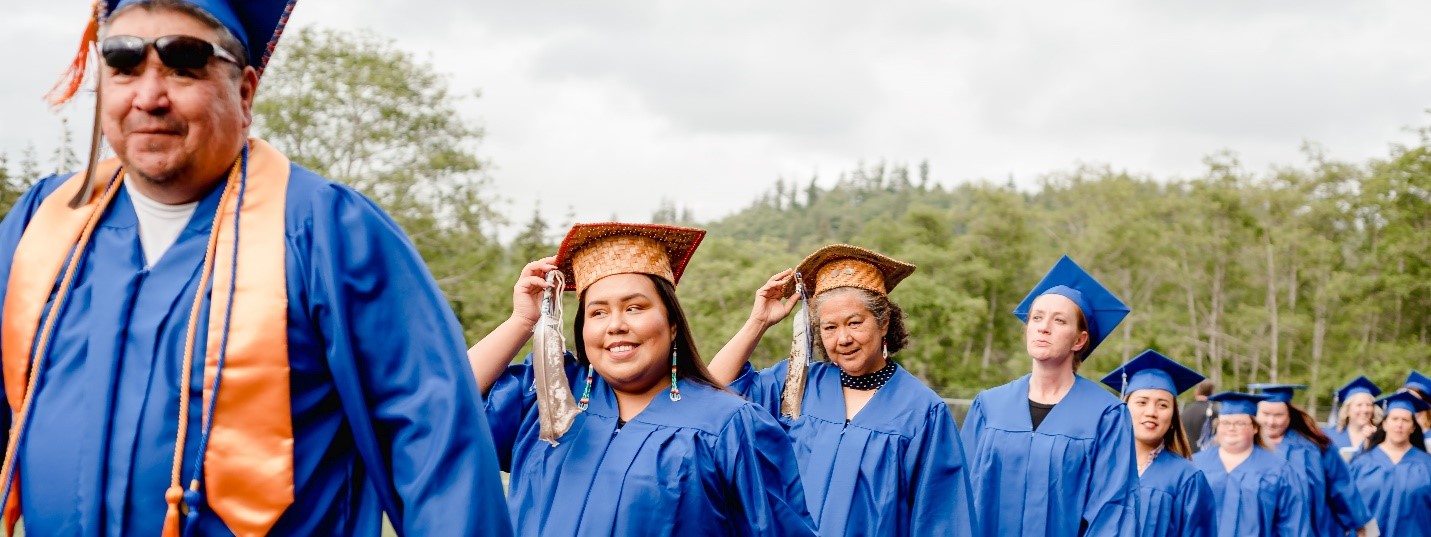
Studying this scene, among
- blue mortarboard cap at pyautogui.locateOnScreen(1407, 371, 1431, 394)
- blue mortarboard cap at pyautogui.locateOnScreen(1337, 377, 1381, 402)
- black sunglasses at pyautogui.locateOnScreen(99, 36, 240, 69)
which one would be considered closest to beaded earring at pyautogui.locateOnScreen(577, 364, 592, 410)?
black sunglasses at pyautogui.locateOnScreen(99, 36, 240, 69)

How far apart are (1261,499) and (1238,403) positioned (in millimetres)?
688

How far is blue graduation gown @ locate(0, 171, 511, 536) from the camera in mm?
2061

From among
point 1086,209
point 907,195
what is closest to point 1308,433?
point 1086,209

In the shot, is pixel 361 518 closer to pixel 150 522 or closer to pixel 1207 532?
pixel 150 522

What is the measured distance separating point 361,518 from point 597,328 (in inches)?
73.2

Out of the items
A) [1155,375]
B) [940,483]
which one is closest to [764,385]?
[940,483]

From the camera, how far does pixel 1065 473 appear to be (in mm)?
→ 6160

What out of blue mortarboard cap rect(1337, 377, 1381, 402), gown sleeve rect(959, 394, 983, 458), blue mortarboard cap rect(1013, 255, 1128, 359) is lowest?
gown sleeve rect(959, 394, 983, 458)

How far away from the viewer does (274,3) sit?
7.50 ft

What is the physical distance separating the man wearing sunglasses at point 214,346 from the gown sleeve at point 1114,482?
4473mm

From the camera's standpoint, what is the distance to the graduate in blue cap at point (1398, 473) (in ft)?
36.6

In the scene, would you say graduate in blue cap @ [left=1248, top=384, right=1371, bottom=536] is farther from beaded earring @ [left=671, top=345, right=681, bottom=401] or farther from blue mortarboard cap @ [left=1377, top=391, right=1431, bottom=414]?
beaded earring @ [left=671, top=345, right=681, bottom=401]

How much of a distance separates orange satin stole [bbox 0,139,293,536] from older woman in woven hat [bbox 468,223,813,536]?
179 centimetres

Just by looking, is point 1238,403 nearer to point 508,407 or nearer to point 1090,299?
point 1090,299
